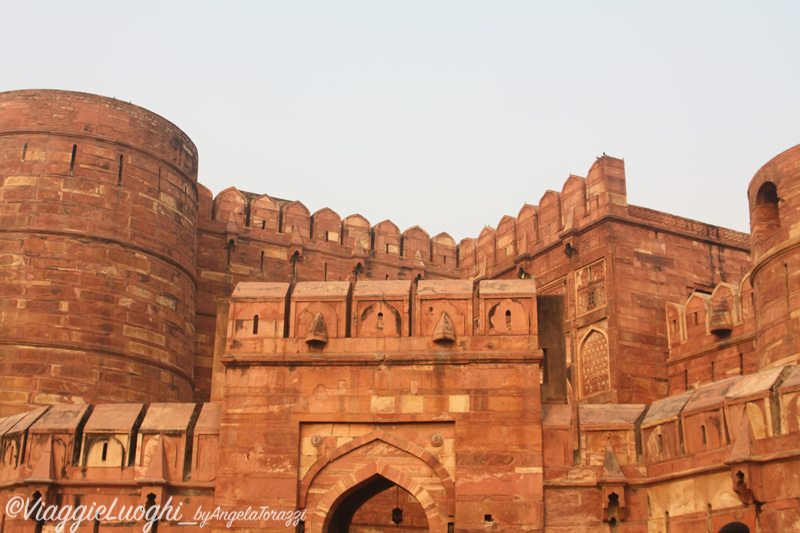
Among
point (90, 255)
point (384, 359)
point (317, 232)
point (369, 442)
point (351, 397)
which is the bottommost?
point (369, 442)

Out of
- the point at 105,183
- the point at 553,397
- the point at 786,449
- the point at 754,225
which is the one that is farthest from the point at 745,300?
the point at 105,183

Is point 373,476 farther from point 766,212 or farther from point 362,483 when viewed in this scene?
→ point 766,212

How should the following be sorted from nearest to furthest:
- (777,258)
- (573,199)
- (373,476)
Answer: (373,476) → (777,258) → (573,199)

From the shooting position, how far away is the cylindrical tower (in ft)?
40.4

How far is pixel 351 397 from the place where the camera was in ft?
37.3

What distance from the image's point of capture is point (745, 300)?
683 inches

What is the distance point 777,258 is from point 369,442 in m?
5.43

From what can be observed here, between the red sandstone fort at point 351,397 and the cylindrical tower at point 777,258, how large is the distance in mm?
28

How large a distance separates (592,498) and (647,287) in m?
9.63

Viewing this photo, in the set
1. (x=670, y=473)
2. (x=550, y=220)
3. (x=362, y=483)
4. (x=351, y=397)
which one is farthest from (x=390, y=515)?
(x=670, y=473)

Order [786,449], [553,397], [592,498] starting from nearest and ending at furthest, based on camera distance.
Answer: [786,449] < [592,498] < [553,397]

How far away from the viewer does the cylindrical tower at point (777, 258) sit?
12.3 m

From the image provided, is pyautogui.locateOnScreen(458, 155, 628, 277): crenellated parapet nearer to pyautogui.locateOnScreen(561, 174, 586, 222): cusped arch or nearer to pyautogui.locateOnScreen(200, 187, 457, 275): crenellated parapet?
pyautogui.locateOnScreen(561, 174, 586, 222): cusped arch

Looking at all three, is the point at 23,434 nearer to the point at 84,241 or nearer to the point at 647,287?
the point at 84,241
